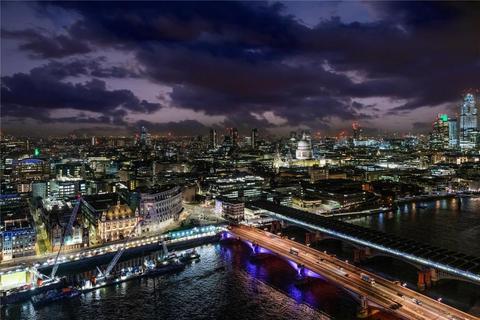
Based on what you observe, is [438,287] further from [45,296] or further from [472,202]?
[472,202]

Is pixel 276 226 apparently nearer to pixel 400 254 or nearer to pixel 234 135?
pixel 400 254

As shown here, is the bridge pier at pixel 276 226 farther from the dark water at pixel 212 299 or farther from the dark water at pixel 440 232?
the dark water at pixel 212 299

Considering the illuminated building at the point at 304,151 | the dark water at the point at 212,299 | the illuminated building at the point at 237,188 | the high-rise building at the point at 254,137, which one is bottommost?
the dark water at the point at 212,299

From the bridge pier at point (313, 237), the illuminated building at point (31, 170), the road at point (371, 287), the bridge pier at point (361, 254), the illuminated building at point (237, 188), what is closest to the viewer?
the road at point (371, 287)

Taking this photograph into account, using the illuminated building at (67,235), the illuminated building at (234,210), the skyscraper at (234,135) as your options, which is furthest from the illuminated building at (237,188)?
the skyscraper at (234,135)

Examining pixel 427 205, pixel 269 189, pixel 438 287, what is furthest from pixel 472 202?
pixel 438 287

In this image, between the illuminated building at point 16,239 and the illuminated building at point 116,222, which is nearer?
the illuminated building at point 16,239
